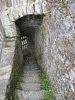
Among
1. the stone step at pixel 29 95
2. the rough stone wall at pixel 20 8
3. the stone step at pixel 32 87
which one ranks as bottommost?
the stone step at pixel 32 87

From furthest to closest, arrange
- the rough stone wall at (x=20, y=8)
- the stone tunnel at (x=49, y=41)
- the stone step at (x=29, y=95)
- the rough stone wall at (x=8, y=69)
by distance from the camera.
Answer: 1. the rough stone wall at (x=20, y=8)
2. the stone step at (x=29, y=95)
3. the rough stone wall at (x=8, y=69)
4. the stone tunnel at (x=49, y=41)

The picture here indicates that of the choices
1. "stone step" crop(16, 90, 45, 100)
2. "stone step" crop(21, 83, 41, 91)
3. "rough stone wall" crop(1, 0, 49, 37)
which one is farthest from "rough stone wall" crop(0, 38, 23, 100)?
"rough stone wall" crop(1, 0, 49, 37)

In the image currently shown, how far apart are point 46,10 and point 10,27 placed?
143 cm

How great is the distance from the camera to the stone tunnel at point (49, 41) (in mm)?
1823

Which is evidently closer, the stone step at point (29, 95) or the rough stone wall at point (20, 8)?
the stone step at point (29, 95)

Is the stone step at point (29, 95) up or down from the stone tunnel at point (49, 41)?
down

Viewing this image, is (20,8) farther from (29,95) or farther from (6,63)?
(29,95)

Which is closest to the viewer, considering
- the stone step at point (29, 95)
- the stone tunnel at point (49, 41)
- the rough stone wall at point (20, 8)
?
the stone tunnel at point (49, 41)

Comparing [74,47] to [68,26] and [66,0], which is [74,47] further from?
[66,0]

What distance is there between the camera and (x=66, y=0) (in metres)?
1.85

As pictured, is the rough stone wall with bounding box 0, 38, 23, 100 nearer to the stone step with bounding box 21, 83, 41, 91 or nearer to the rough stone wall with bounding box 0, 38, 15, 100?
the rough stone wall with bounding box 0, 38, 15, 100

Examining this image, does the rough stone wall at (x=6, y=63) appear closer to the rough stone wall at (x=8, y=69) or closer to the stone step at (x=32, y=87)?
the rough stone wall at (x=8, y=69)

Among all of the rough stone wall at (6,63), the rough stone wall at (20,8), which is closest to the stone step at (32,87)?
the rough stone wall at (6,63)

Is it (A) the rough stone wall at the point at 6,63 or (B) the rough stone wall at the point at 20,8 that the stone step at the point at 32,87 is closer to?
(A) the rough stone wall at the point at 6,63
